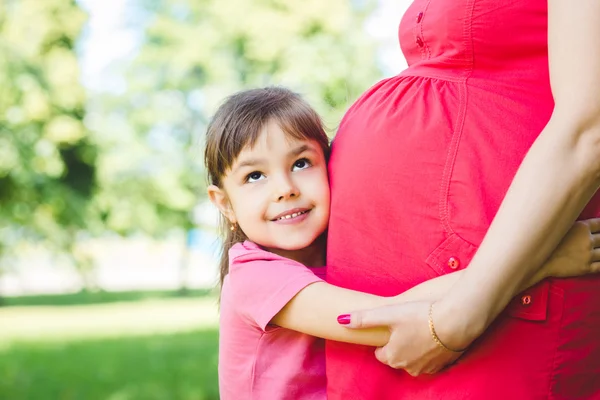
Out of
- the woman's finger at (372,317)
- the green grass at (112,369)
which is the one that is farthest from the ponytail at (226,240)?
the green grass at (112,369)

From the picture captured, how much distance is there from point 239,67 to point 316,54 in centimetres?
334

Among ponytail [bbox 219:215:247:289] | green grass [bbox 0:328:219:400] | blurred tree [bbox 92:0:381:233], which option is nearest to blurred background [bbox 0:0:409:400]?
blurred tree [bbox 92:0:381:233]

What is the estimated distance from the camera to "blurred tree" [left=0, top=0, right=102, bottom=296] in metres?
14.9

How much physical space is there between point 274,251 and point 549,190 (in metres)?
0.87

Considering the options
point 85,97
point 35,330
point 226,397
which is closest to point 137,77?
point 85,97

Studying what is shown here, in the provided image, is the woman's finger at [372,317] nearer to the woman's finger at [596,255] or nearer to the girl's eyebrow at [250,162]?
the woman's finger at [596,255]

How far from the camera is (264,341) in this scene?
1.84 meters

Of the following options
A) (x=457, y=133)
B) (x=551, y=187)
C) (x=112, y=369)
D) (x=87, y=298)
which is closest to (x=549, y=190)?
(x=551, y=187)

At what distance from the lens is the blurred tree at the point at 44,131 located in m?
14.9

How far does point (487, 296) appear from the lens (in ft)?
4.43

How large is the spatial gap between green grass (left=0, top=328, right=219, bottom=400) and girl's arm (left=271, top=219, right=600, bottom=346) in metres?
5.25

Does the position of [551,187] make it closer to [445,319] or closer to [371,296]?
[445,319]

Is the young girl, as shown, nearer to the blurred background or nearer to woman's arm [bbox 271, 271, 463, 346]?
woman's arm [bbox 271, 271, 463, 346]

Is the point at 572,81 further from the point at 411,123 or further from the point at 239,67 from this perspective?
the point at 239,67
